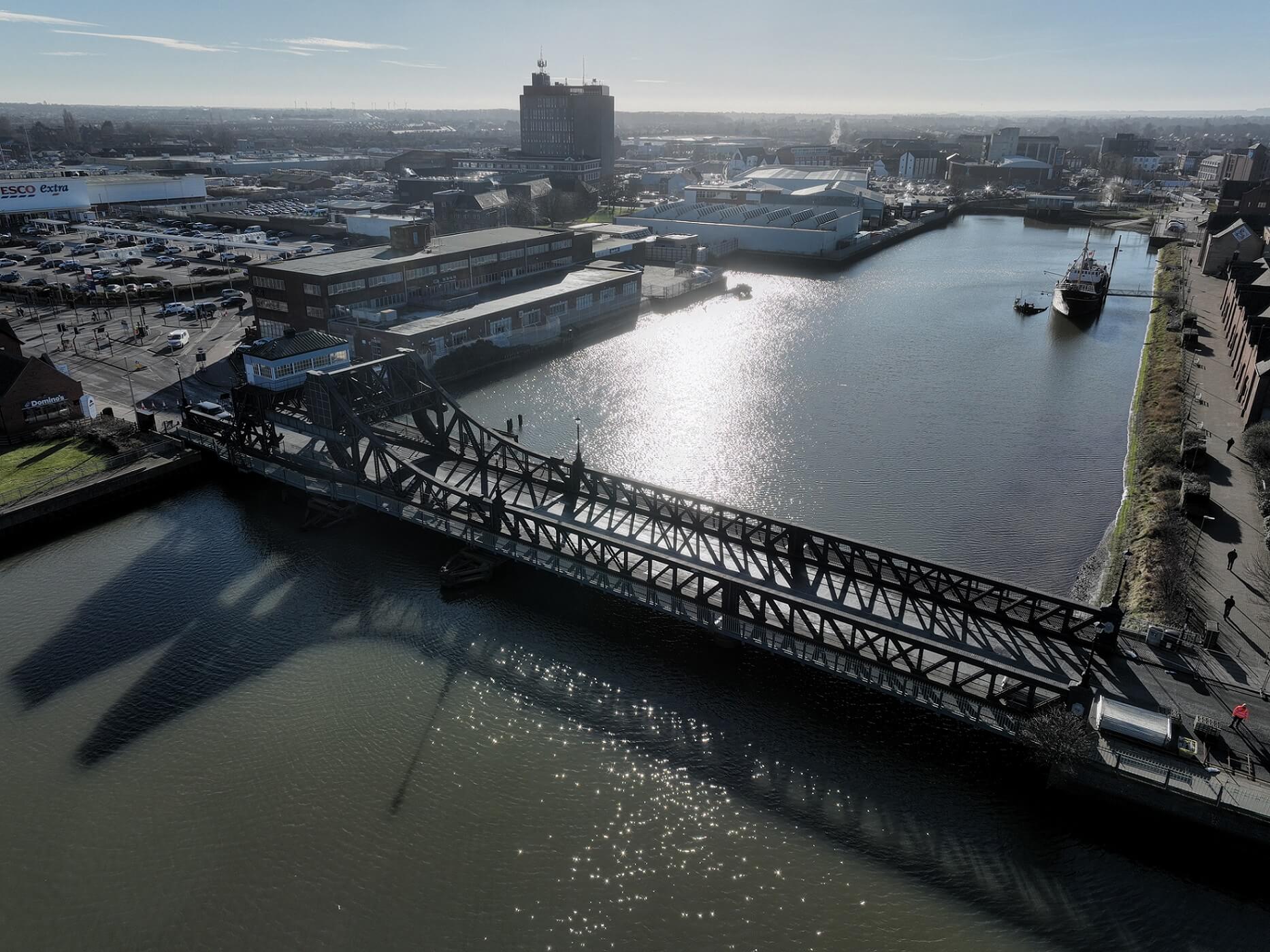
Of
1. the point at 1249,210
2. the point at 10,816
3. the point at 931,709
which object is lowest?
the point at 10,816

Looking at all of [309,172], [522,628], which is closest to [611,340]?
[522,628]

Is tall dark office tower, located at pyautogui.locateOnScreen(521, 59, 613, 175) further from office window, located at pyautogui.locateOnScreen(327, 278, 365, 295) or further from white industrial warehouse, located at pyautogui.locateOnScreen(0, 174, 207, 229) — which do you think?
office window, located at pyautogui.locateOnScreen(327, 278, 365, 295)

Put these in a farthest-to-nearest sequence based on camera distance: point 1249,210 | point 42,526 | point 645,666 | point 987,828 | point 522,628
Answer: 1. point 1249,210
2. point 42,526
3. point 522,628
4. point 645,666
5. point 987,828

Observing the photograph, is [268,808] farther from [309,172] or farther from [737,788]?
[309,172]

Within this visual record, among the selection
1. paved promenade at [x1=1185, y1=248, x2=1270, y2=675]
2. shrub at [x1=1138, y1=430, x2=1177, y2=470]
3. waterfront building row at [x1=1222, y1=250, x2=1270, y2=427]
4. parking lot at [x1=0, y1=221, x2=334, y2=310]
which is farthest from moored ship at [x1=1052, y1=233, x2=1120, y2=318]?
parking lot at [x1=0, y1=221, x2=334, y2=310]

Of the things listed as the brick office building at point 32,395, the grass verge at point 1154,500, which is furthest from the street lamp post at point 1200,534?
the brick office building at point 32,395

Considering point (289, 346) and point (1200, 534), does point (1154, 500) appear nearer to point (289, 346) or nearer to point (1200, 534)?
point (1200, 534)
